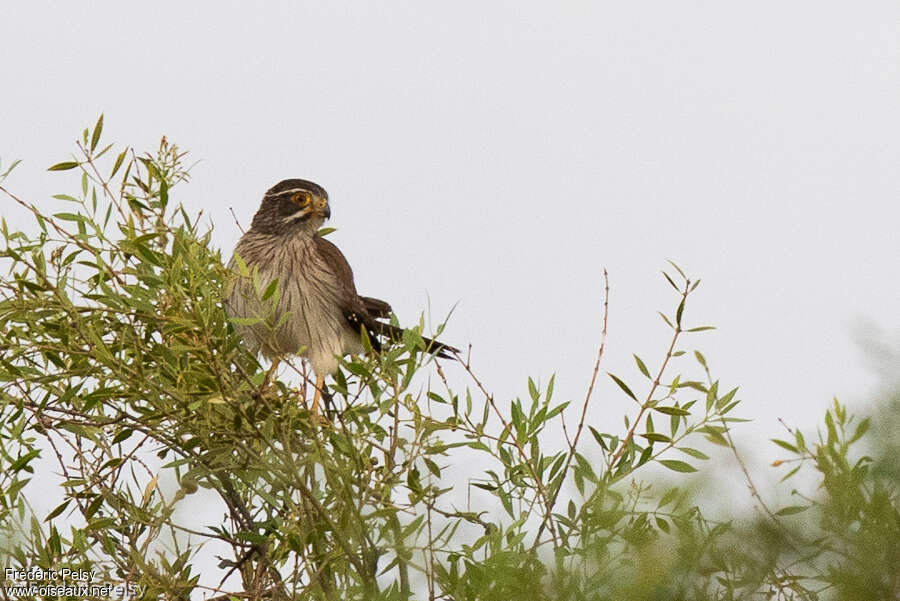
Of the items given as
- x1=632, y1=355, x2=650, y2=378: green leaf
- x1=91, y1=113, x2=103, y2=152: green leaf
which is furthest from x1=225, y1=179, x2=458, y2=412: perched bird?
x1=632, y1=355, x2=650, y2=378: green leaf

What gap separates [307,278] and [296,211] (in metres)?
0.46

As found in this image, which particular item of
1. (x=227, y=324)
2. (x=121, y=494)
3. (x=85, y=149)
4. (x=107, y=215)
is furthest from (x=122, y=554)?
(x=85, y=149)

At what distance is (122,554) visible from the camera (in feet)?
14.9

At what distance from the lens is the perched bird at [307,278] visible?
7.21 metres

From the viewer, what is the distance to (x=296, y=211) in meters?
7.51

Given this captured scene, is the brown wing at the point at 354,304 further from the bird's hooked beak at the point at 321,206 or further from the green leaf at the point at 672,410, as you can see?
the green leaf at the point at 672,410

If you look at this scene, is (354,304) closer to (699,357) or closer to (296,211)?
(296,211)

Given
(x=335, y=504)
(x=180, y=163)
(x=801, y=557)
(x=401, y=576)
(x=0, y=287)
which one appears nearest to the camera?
(x=801, y=557)

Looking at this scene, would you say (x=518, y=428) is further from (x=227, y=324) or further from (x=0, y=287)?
(x=0, y=287)

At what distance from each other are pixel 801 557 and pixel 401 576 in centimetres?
195

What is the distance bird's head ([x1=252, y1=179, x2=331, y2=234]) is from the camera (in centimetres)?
748

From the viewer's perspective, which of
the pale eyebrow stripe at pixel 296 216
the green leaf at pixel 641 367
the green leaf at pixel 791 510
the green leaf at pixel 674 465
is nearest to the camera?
the green leaf at pixel 791 510

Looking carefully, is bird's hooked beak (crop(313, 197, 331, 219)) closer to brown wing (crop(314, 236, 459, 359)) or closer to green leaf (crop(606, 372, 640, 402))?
brown wing (crop(314, 236, 459, 359))

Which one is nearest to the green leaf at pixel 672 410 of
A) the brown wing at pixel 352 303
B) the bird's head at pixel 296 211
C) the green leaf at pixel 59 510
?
the green leaf at pixel 59 510
